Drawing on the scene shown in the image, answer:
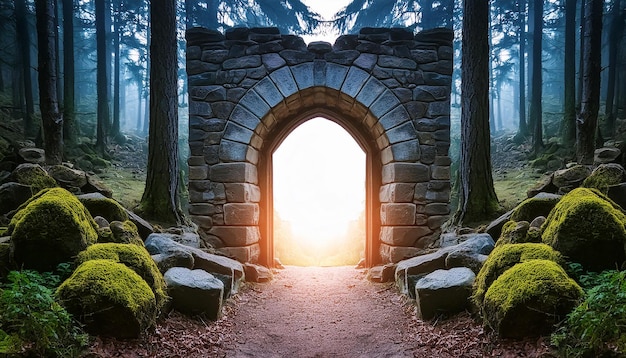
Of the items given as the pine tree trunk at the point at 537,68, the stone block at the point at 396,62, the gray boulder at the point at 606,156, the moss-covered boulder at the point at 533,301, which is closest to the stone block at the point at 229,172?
the stone block at the point at 396,62

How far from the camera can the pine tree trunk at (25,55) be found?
9.40 metres

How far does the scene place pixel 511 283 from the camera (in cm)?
270

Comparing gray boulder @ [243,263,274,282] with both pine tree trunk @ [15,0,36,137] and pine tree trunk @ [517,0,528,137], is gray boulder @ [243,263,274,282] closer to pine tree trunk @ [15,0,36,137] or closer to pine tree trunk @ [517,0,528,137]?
pine tree trunk @ [15,0,36,137]

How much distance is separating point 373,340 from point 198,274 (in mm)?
1804

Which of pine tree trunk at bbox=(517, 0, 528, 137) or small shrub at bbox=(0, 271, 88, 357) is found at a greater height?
pine tree trunk at bbox=(517, 0, 528, 137)

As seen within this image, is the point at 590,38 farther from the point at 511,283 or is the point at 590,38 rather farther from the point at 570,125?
the point at 511,283

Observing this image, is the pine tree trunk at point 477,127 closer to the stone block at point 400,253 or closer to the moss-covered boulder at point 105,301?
the stone block at point 400,253

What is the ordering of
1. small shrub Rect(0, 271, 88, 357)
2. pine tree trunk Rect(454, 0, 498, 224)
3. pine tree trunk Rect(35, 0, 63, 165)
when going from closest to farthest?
small shrub Rect(0, 271, 88, 357)
pine tree trunk Rect(454, 0, 498, 224)
pine tree trunk Rect(35, 0, 63, 165)

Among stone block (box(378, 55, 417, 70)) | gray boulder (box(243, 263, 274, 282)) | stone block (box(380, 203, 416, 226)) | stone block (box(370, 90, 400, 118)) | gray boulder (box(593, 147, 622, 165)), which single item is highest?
stone block (box(378, 55, 417, 70))

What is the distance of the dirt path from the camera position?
324 centimetres

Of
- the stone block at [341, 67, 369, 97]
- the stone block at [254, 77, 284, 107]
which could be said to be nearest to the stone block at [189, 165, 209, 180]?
the stone block at [254, 77, 284, 107]

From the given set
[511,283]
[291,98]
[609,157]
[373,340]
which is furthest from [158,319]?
[609,157]

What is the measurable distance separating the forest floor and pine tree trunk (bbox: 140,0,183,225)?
1698 mm

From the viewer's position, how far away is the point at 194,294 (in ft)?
11.0
